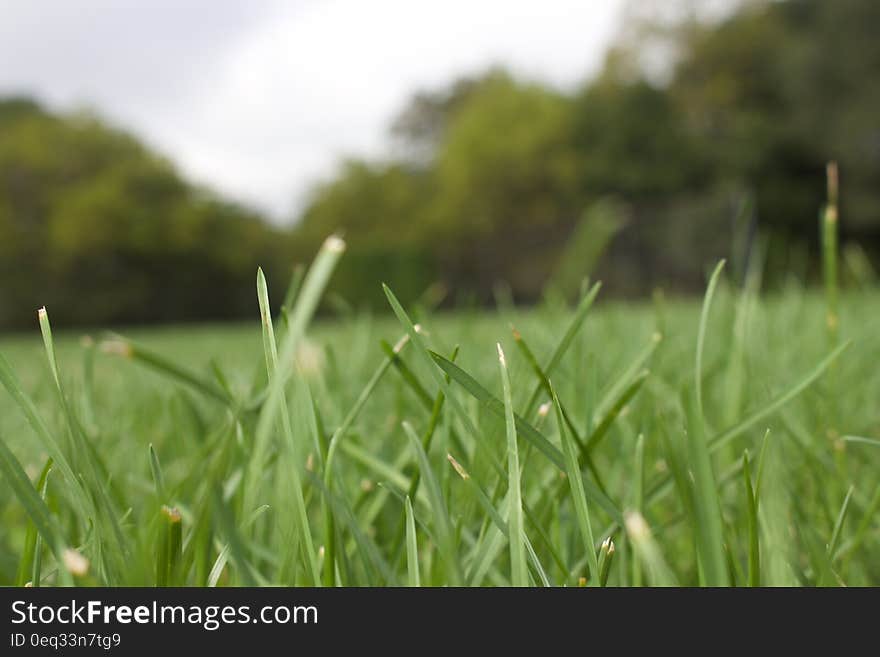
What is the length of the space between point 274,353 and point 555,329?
0.78 metres

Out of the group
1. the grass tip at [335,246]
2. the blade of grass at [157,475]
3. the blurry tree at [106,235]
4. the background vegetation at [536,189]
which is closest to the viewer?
the grass tip at [335,246]

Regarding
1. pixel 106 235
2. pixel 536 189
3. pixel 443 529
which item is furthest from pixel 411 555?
pixel 106 235

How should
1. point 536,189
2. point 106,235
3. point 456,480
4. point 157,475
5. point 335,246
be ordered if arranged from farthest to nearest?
point 536,189 < point 106,235 < point 456,480 < point 157,475 < point 335,246

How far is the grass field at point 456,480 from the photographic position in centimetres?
22

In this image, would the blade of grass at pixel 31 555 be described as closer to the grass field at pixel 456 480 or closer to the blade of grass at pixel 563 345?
the grass field at pixel 456 480

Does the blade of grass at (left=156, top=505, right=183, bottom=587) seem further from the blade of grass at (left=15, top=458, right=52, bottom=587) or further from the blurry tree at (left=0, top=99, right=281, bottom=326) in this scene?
the blurry tree at (left=0, top=99, right=281, bottom=326)

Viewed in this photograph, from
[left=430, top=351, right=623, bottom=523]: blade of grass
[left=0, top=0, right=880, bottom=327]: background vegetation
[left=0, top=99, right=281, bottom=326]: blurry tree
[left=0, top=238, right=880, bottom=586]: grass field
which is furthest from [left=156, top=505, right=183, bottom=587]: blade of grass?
[left=0, top=99, right=281, bottom=326]: blurry tree

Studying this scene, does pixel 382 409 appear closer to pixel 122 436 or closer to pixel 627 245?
pixel 122 436

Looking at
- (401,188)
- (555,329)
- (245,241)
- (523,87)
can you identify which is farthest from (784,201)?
(555,329)

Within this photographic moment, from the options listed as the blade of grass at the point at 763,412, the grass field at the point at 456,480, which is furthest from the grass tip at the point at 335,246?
the blade of grass at the point at 763,412

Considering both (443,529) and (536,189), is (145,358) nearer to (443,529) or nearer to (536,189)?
(443,529)

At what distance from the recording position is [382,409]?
0.81 metres

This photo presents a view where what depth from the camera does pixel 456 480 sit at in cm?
45

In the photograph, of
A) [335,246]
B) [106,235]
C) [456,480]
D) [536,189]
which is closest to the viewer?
[335,246]
